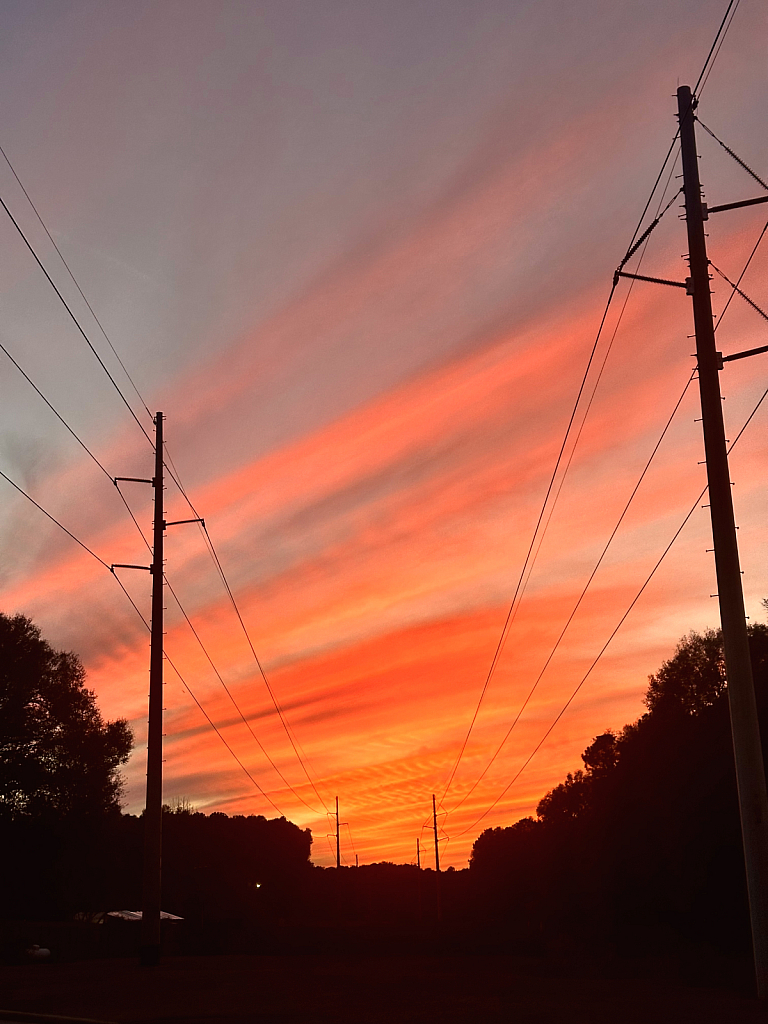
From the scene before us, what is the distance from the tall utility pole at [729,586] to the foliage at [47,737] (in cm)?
5396

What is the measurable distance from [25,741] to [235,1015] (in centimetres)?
4919

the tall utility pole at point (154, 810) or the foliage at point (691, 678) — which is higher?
the foliage at point (691, 678)

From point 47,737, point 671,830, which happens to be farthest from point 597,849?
point 47,737

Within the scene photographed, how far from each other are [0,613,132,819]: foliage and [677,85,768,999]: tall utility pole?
54.0 m

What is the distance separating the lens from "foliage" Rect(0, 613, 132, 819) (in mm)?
63750

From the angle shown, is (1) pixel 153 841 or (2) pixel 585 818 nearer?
(1) pixel 153 841

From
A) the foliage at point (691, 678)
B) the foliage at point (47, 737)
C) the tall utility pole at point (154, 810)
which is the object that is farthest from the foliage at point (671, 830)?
the foliage at point (47, 737)

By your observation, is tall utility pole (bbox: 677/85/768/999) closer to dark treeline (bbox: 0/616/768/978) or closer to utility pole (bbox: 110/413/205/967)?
utility pole (bbox: 110/413/205/967)

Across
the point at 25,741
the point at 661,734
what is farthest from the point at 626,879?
the point at 25,741

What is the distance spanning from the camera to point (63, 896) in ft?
218

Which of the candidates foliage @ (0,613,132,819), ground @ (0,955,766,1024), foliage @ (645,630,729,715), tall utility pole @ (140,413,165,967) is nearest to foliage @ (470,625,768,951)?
foliage @ (645,630,729,715)

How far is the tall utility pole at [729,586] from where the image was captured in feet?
57.3

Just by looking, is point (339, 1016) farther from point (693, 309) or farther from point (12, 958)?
point (12, 958)

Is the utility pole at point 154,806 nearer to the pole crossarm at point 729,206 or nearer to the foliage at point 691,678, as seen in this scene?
the pole crossarm at point 729,206
